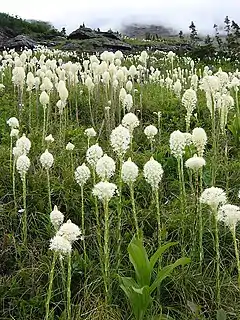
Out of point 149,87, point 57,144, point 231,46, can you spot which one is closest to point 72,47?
point 231,46

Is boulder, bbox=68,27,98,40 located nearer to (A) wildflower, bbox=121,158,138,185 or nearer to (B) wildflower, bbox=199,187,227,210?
(A) wildflower, bbox=121,158,138,185

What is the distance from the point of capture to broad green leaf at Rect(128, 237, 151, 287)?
10.3ft

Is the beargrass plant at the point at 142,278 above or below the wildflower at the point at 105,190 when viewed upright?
below

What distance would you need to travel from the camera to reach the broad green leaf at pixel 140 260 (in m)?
3.13

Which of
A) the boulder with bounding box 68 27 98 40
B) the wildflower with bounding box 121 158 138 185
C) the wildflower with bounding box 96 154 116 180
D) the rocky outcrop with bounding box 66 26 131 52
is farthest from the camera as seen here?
the boulder with bounding box 68 27 98 40

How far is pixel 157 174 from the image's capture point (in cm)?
320

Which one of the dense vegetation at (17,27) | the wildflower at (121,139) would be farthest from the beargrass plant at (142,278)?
the dense vegetation at (17,27)

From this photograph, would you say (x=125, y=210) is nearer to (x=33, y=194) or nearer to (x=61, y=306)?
(x=33, y=194)

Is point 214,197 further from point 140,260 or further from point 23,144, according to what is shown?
point 23,144

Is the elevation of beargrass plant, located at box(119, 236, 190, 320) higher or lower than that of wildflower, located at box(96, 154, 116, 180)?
lower

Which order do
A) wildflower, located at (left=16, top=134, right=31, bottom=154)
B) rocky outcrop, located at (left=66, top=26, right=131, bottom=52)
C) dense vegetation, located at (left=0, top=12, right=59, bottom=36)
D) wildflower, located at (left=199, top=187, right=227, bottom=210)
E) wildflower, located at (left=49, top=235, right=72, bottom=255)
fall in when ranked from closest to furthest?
wildflower, located at (left=49, top=235, right=72, bottom=255)
wildflower, located at (left=199, top=187, right=227, bottom=210)
wildflower, located at (left=16, top=134, right=31, bottom=154)
rocky outcrop, located at (left=66, top=26, right=131, bottom=52)
dense vegetation, located at (left=0, top=12, right=59, bottom=36)

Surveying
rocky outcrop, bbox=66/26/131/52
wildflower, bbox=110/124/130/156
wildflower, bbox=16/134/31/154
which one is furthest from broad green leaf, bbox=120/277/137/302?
rocky outcrop, bbox=66/26/131/52

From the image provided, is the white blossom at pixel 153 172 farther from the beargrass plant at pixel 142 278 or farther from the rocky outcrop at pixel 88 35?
the rocky outcrop at pixel 88 35

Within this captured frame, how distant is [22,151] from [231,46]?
24536mm
